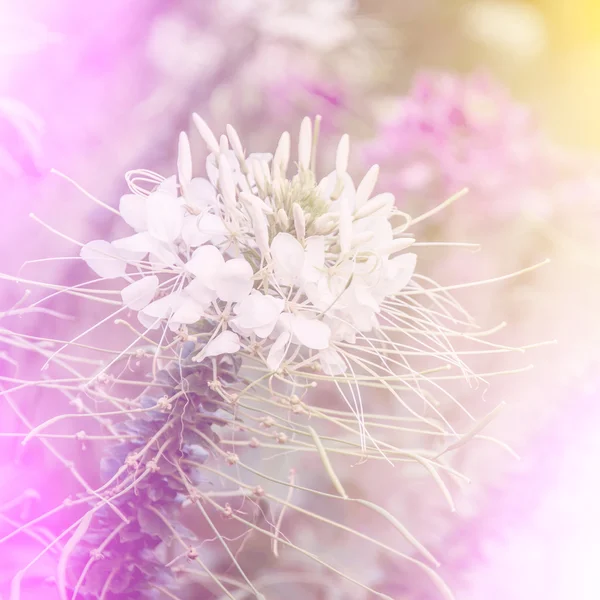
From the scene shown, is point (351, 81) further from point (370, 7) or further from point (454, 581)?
point (454, 581)

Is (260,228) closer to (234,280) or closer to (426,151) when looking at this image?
(234,280)

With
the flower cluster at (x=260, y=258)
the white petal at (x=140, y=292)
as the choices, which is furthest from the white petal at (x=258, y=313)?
the white petal at (x=140, y=292)

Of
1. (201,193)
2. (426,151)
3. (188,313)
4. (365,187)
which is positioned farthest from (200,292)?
(426,151)

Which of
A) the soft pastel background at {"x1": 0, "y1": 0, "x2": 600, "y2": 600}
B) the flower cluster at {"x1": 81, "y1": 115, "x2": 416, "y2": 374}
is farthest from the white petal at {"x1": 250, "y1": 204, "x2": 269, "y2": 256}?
the soft pastel background at {"x1": 0, "y1": 0, "x2": 600, "y2": 600}

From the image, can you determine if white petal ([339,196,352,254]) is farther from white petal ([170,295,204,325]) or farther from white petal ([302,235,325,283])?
white petal ([170,295,204,325])

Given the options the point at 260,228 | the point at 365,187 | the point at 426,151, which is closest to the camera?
the point at 260,228

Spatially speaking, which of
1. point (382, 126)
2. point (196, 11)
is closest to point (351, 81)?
point (382, 126)

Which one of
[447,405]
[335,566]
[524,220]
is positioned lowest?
[335,566]
